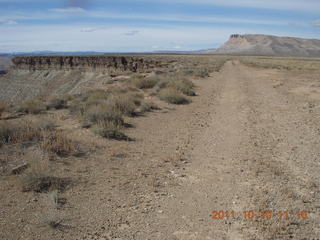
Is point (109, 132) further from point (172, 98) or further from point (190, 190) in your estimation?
point (172, 98)

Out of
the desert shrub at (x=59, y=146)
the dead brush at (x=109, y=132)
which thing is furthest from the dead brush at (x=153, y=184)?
the dead brush at (x=109, y=132)

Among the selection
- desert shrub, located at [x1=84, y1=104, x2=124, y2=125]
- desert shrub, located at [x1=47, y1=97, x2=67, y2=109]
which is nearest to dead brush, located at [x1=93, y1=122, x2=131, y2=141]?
desert shrub, located at [x1=84, y1=104, x2=124, y2=125]

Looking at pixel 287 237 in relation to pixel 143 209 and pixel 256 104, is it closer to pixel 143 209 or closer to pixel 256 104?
pixel 143 209

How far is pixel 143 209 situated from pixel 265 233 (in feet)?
6.07

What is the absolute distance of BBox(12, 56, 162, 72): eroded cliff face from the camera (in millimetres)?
43344

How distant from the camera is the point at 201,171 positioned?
541cm

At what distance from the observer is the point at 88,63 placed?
50.5m

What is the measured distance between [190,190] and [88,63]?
49913mm

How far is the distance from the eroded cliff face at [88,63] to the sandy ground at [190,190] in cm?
3400

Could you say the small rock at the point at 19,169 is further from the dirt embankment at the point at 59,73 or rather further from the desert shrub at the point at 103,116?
the dirt embankment at the point at 59,73

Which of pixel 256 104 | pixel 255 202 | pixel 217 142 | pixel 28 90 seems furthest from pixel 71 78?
pixel 255 202

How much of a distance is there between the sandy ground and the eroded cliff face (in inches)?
1339

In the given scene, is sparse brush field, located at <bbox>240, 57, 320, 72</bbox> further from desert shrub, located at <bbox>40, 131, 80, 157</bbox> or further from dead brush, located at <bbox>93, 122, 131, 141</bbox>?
desert shrub, located at <bbox>40, 131, 80, 157</bbox>

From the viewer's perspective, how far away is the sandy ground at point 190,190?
352 cm
